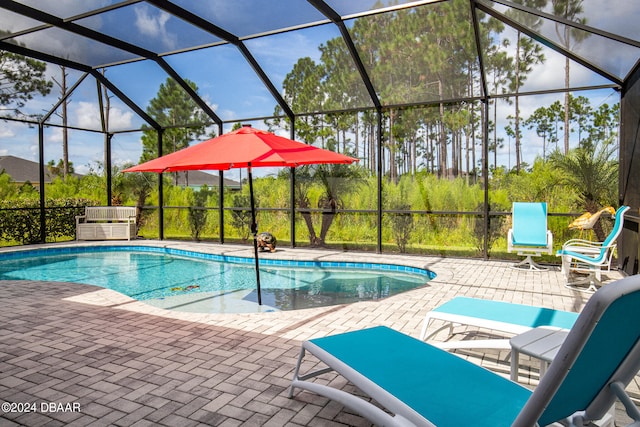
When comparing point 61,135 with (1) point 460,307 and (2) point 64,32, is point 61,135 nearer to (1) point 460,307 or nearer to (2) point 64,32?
(2) point 64,32

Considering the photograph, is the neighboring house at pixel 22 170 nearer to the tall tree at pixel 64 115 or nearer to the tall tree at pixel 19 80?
the tall tree at pixel 64 115

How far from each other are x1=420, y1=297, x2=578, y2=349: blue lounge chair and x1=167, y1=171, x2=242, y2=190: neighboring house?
26.4ft

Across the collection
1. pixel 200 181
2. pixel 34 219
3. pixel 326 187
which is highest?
pixel 200 181

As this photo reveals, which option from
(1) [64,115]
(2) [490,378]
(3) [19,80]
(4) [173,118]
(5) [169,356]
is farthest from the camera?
(4) [173,118]

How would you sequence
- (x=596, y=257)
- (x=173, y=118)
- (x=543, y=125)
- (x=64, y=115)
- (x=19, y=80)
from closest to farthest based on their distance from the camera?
(x=596, y=257), (x=543, y=125), (x=19, y=80), (x=64, y=115), (x=173, y=118)

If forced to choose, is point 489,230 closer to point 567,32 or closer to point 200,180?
point 567,32

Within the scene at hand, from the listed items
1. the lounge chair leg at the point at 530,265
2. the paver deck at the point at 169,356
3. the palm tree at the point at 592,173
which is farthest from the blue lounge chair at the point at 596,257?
the palm tree at the point at 592,173

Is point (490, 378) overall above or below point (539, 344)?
below

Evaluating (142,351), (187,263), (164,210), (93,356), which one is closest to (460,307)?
(142,351)

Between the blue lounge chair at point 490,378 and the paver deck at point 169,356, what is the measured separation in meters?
0.37

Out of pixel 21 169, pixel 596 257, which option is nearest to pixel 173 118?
pixel 21 169

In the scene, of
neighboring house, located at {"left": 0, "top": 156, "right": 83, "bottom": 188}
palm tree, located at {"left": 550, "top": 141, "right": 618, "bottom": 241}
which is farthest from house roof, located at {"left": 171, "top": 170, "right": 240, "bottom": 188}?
palm tree, located at {"left": 550, "top": 141, "right": 618, "bottom": 241}

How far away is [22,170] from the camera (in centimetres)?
1033

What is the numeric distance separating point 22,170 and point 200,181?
4.14 metres
